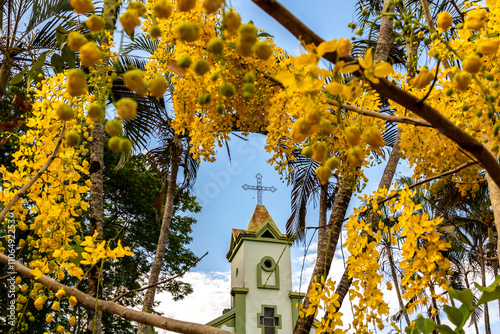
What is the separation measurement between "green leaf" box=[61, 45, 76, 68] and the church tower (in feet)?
33.4

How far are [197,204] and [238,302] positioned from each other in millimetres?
2913

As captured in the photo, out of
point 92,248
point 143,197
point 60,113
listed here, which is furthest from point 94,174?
point 143,197

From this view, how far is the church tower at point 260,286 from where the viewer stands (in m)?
11.6

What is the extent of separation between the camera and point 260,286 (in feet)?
39.2

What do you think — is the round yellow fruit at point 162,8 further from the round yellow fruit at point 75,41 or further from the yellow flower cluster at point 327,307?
the yellow flower cluster at point 327,307

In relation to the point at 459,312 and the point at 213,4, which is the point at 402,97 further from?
the point at 459,312

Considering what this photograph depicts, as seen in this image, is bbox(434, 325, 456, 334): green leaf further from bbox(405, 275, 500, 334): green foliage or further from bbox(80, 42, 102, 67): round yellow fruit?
bbox(80, 42, 102, 67): round yellow fruit

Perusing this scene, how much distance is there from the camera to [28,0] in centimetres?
530

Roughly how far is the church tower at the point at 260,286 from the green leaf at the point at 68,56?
10.2m

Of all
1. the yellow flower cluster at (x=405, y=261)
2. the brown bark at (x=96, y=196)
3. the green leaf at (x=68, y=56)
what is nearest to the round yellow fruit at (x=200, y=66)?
the green leaf at (x=68, y=56)

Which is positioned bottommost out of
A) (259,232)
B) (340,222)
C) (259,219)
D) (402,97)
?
(402,97)

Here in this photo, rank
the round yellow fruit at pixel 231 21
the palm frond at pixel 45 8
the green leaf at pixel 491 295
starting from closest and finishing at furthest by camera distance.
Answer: the round yellow fruit at pixel 231 21, the green leaf at pixel 491 295, the palm frond at pixel 45 8

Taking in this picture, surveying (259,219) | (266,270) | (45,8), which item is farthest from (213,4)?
(259,219)

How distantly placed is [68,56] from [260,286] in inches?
444
